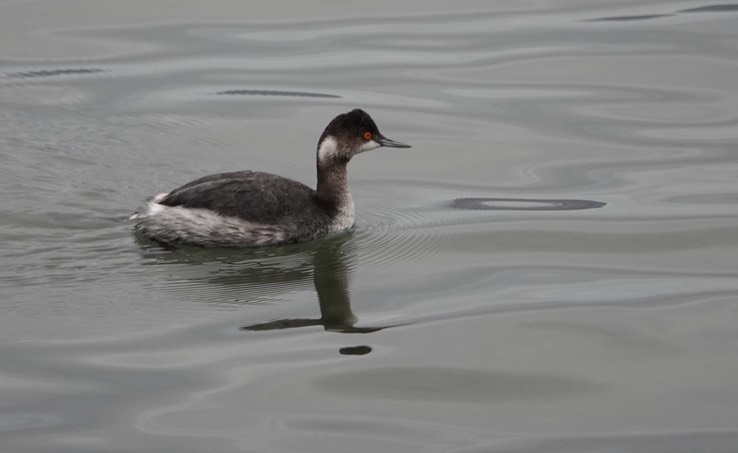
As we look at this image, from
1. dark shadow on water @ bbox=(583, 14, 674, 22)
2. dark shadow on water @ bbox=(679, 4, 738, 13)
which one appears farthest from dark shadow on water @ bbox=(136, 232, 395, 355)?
dark shadow on water @ bbox=(679, 4, 738, 13)

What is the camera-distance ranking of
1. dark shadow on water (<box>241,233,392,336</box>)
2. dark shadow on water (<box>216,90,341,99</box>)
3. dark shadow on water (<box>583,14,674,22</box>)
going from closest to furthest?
1. dark shadow on water (<box>241,233,392,336</box>)
2. dark shadow on water (<box>216,90,341,99</box>)
3. dark shadow on water (<box>583,14,674,22</box>)

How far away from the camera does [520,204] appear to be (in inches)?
417

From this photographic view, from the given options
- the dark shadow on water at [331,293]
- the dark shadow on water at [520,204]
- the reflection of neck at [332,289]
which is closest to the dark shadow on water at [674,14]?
the dark shadow on water at [520,204]

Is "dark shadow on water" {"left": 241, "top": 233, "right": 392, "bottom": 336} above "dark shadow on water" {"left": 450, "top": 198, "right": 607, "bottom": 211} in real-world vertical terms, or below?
below

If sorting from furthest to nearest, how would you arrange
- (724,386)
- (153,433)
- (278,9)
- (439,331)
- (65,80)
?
(278,9)
(65,80)
(439,331)
(724,386)
(153,433)

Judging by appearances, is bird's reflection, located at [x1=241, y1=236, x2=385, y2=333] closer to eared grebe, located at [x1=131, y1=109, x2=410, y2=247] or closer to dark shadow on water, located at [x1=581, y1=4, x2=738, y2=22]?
eared grebe, located at [x1=131, y1=109, x2=410, y2=247]

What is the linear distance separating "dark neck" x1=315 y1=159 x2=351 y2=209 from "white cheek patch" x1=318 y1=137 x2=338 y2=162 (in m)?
0.04

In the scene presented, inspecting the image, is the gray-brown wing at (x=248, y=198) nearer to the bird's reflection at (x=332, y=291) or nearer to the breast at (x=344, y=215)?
the breast at (x=344, y=215)

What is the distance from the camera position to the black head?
9867 millimetres

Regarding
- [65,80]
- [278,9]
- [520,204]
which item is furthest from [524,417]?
[278,9]

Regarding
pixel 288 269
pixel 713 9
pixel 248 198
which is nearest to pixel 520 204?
pixel 248 198

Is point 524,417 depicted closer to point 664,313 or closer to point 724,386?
point 724,386

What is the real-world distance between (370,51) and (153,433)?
9.35 metres

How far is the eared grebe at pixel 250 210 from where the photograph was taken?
9.35 m
